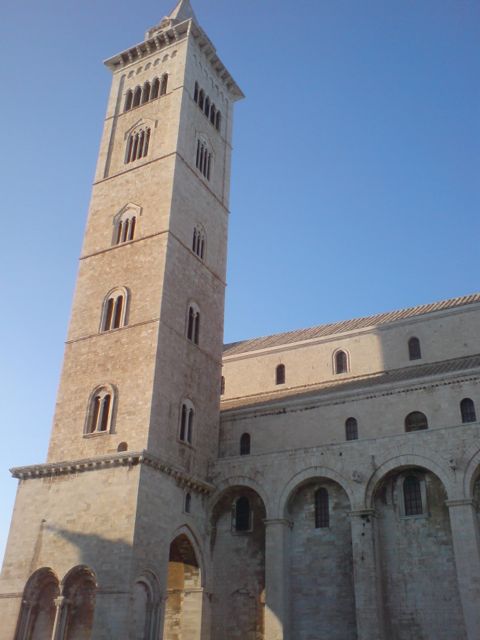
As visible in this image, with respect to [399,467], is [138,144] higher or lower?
higher

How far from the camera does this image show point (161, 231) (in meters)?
26.8

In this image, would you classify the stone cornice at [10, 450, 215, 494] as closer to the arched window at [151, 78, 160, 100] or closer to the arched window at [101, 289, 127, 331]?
the arched window at [101, 289, 127, 331]

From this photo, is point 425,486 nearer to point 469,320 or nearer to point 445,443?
point 445,443

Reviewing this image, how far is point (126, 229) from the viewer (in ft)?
93.2

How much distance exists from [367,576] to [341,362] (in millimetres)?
11755

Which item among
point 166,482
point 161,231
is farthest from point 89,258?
point 166,482

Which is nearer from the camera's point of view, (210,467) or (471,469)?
(471,469)

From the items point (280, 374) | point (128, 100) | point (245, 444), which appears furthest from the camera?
point (128, 100)

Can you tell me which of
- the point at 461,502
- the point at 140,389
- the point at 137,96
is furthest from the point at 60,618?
the point at 137,96

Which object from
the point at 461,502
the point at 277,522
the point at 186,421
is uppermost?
the point at 186,421

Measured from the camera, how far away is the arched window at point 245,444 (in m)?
26.6

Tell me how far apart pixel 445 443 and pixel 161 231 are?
13.9m

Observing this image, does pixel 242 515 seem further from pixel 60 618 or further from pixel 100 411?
pixel 60 618

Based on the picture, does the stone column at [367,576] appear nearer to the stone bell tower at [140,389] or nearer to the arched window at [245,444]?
the arched window at [245,444]
